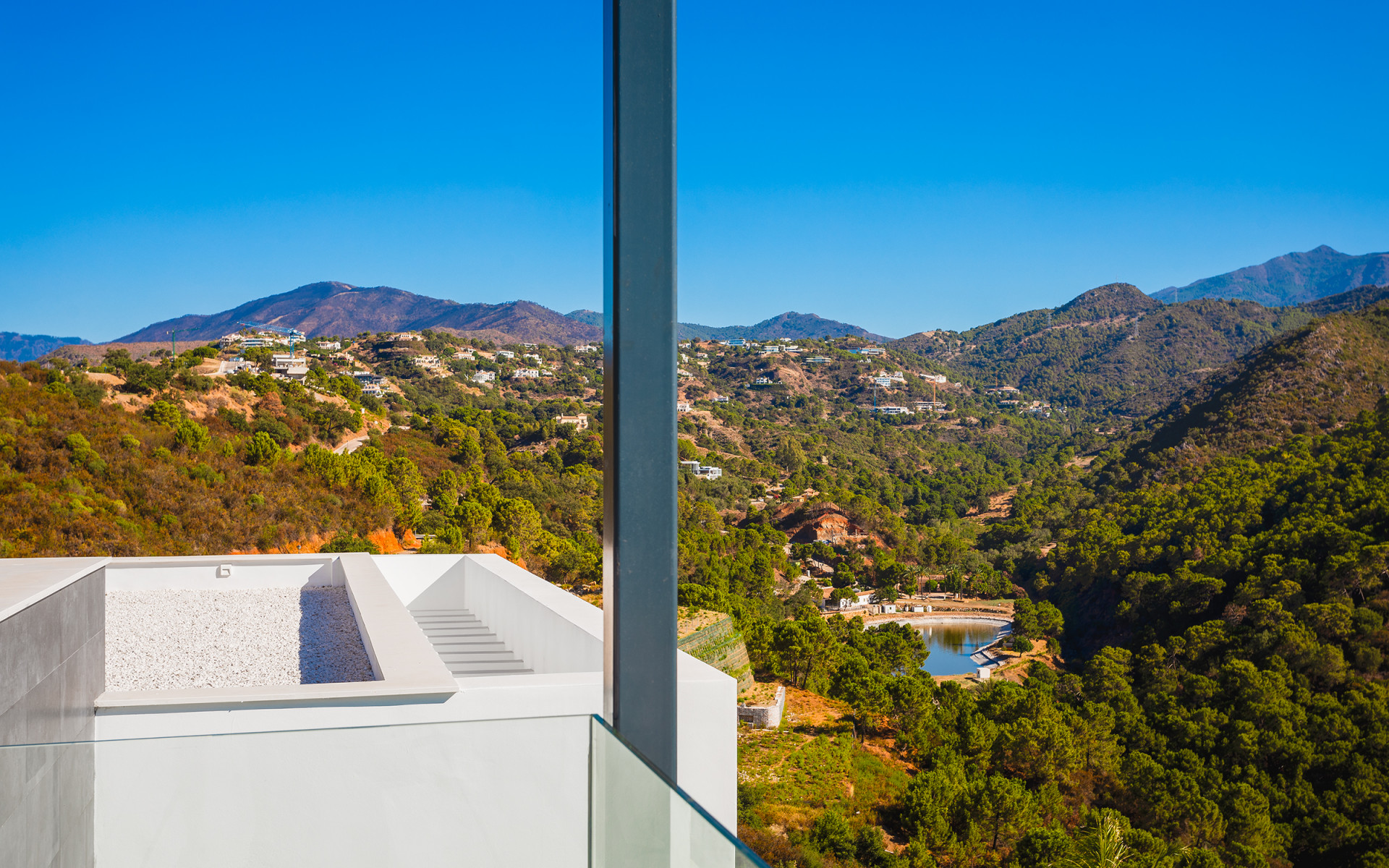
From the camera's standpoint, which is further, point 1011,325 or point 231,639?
point 1011,325

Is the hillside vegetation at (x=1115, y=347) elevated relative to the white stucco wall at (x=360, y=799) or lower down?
elevated

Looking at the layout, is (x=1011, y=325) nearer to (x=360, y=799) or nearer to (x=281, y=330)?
(x=281, y=330)

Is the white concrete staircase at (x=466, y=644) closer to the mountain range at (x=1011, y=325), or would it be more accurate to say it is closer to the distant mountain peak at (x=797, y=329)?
the mountain range at (x=1011, y=325)

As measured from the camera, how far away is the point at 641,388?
96 centimetres

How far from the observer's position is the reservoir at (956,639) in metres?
24.6

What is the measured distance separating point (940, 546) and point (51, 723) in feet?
100

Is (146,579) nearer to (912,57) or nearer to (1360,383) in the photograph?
(1360,383)

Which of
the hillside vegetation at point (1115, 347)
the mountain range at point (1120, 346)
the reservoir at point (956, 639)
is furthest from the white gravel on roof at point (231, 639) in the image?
the hillside vegetation at point (1115, 347)

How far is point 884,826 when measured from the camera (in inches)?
519

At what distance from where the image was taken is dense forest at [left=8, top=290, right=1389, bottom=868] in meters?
13.8

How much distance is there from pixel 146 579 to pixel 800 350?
41307mm

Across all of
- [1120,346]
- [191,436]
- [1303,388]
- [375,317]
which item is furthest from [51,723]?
[1120,346]

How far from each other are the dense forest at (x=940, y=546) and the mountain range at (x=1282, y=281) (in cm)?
3216

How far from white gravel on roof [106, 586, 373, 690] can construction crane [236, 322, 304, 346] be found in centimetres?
2685
